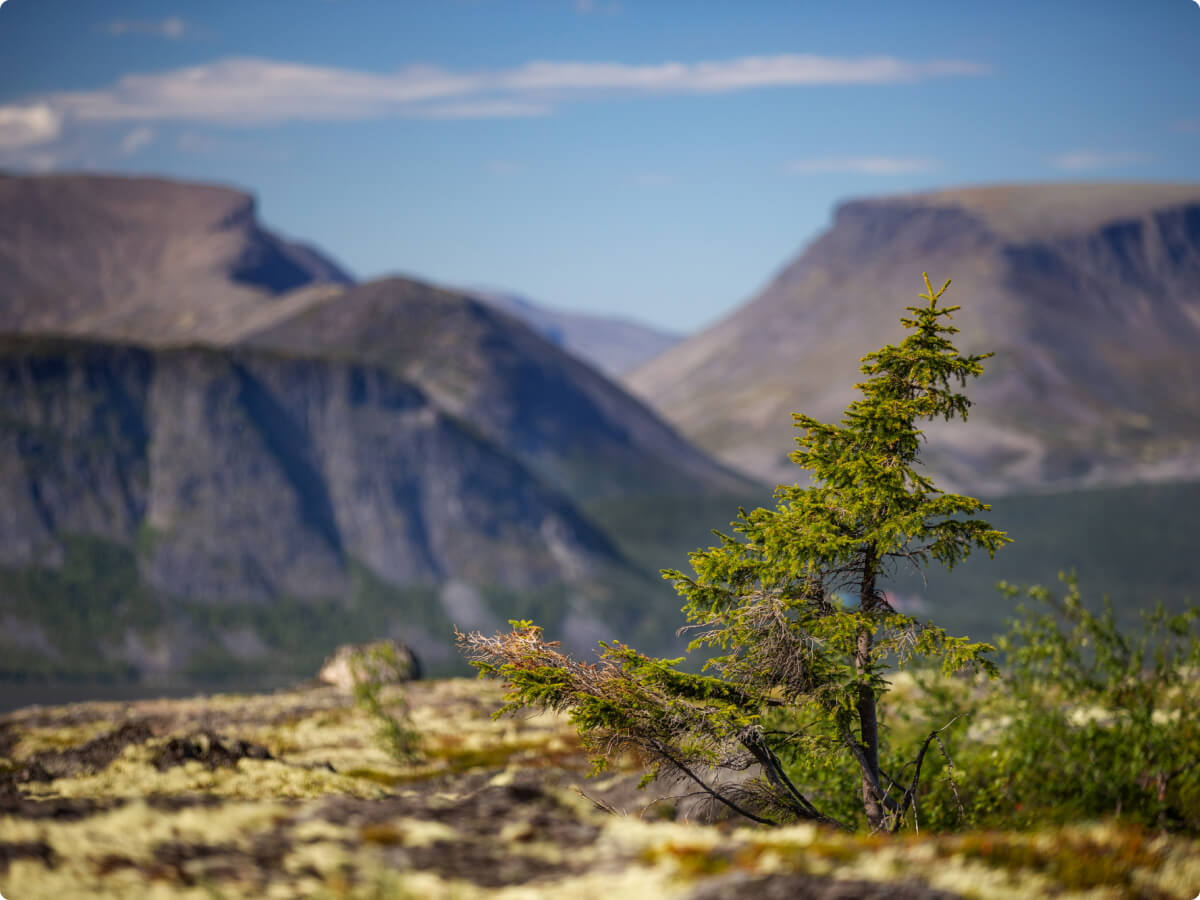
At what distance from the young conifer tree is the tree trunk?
41 millimetres

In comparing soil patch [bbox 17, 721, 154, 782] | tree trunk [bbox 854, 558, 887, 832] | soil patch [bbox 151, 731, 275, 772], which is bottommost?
soil patch [bbox 17, 721, 154, 782]

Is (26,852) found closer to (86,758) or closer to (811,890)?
(811,890)

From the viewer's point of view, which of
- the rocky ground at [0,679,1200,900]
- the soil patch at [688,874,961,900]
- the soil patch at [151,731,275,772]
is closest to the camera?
the soil patch at [688,874,961,900]

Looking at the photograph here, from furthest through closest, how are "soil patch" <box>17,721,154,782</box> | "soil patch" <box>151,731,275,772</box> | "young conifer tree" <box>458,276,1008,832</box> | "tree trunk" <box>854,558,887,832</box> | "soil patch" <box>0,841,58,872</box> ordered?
"soil patch" <box>17,721,154,782</box>
"soil patch" <box>151,731,275,772</box>
"tree trunk" <box>854,558,887,832</box>
"young conifer tree" <box>458,276,1008,832</box>
"soil patch" <box>0,841,58,872</box>

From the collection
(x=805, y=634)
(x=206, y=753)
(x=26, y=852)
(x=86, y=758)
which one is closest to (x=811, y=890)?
(x=805, y=634)

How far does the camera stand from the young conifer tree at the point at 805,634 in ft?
78.3

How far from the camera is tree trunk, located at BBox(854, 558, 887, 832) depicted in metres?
24.6

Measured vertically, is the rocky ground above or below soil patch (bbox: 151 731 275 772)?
above

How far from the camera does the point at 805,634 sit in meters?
24.3

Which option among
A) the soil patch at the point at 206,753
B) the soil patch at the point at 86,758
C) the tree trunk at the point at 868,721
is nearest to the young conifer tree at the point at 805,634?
the tree trunk at the point at 868,721

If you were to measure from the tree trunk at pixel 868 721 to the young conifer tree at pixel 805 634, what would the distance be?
4 cm

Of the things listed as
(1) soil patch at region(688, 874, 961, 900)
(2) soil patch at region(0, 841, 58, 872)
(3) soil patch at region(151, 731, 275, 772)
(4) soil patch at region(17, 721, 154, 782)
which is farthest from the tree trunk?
(4) soil patch at region(17, 721, 154, 782)

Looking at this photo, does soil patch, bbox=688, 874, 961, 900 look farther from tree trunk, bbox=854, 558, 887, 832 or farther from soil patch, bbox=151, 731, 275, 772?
soil patch, bbox=151, 731, 275, 772

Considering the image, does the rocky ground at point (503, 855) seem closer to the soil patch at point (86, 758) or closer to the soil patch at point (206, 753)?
the soil patch at point (206, 753)
